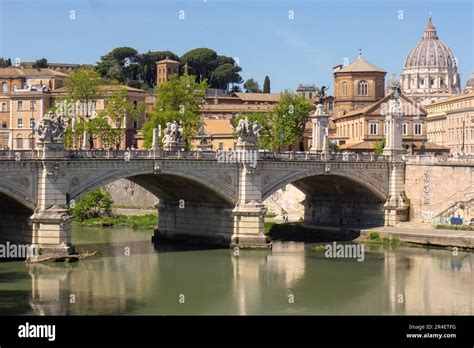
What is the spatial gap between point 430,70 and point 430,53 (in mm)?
3380

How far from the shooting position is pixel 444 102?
115 metres

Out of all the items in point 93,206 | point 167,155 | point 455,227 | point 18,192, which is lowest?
point 455,227

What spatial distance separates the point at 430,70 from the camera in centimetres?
16150

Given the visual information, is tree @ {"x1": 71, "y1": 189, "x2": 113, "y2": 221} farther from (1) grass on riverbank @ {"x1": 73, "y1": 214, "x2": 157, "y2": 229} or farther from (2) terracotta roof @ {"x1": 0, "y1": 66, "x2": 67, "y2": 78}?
(2) terracotta roof @ {"x1": 0, "y1": 66, "x2": 67, "y2": 78}

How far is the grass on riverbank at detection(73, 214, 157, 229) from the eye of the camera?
60938 mm

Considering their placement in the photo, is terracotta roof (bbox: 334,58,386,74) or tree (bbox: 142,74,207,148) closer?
tree (bbox: 142,74,207,148)

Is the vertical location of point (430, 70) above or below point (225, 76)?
above

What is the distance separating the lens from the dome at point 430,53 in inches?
6388

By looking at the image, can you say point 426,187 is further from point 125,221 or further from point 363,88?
point 363,88

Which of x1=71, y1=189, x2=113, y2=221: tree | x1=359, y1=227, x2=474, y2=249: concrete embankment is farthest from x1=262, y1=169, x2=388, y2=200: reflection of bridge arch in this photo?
x1=71, y1=189, x2=113, y2=221: tree

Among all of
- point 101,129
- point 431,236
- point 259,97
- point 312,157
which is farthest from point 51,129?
point 259,97

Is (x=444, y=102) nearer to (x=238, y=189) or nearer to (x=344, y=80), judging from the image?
(x=344, y=80)
